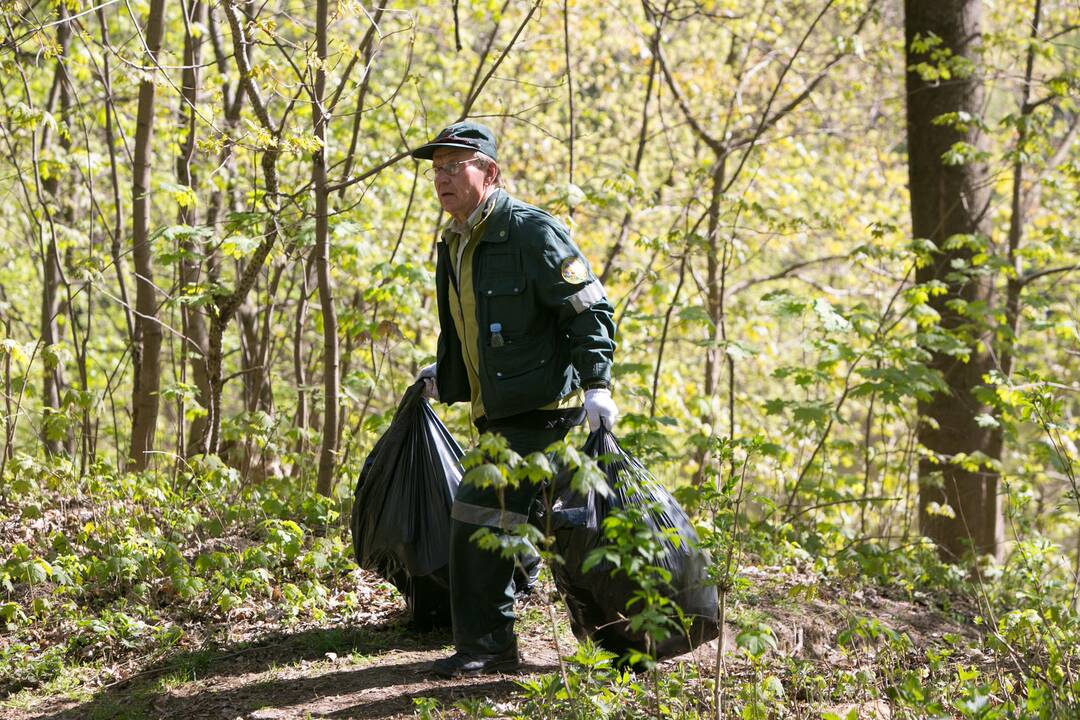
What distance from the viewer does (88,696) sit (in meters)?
3.80

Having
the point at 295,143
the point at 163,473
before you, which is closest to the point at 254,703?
the point at 295,143

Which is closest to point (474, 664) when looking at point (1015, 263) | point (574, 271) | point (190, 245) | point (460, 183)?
point (574, 271)

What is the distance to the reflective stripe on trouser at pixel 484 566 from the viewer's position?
3.46 m

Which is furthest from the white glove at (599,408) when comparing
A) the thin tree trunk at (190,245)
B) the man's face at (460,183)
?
the thin tree trunk at (190,245)

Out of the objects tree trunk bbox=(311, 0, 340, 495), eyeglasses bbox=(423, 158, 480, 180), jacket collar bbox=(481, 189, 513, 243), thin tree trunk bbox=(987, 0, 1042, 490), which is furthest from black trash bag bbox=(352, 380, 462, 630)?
thin tree trunk bbox=(987, 0, 1042, 490)

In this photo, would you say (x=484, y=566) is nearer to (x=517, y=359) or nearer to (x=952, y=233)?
(x=517, y=359)

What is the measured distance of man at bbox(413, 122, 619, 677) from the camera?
3455 mm

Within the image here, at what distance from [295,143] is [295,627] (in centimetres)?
220

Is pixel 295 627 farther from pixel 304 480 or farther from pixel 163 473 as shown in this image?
pixel 163 473

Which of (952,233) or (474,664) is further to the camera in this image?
(952,233)

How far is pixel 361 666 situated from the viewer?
383 cm

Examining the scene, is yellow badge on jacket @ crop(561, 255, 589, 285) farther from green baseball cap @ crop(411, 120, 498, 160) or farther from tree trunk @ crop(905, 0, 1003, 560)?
tree trunk @ crop(905, 0, 1003, 560)

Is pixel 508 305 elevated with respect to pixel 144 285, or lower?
lower

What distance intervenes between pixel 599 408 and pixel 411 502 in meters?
1.03
